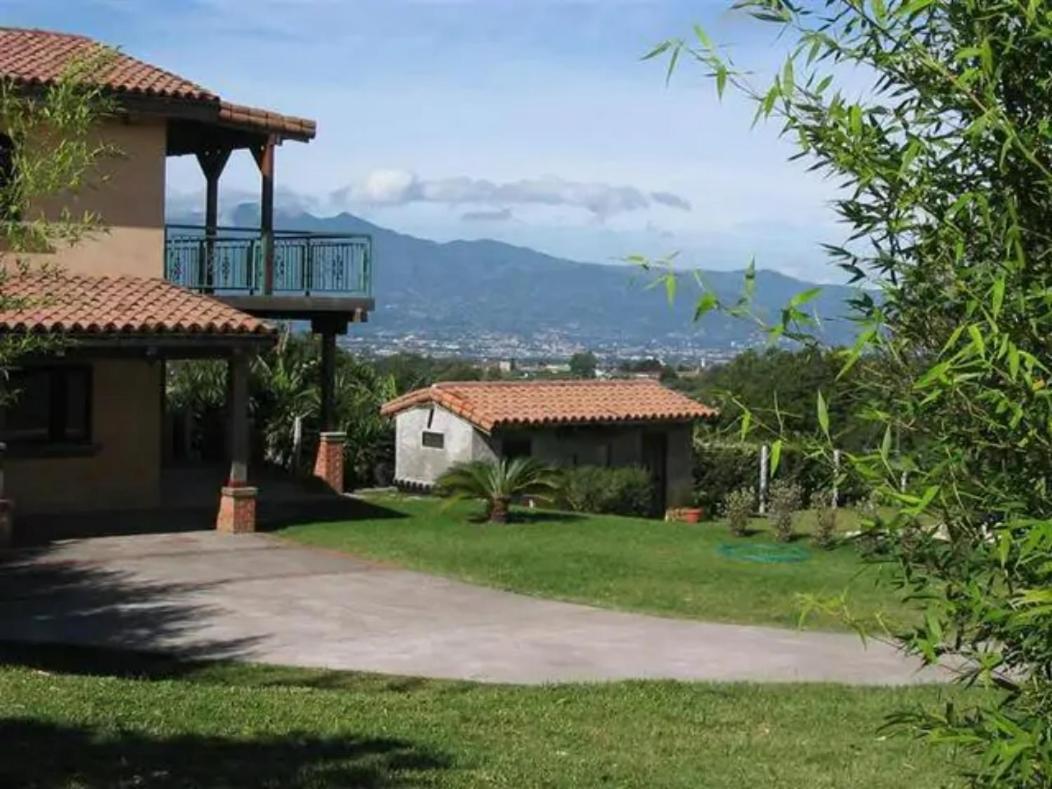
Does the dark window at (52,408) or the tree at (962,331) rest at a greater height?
the tree at (962,331)

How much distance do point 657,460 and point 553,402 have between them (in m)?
3.11

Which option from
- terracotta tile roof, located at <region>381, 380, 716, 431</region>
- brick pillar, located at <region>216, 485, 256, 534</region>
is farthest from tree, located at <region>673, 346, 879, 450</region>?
terracotta tile roof, located at <region>381, 380, 716, 431</region>

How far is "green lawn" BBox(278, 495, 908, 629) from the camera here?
14484 mm

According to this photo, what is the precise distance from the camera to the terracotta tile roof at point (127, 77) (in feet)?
61.1

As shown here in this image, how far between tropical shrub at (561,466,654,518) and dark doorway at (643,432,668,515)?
8.78 ft

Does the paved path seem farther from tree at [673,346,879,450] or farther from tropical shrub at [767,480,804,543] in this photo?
tree at [673,346,879,450]

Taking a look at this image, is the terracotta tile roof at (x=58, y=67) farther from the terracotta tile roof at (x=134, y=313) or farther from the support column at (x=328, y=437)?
the support column at (x=328, y=437)

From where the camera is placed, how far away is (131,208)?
20.0m

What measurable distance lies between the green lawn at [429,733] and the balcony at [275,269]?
11038 millimetres

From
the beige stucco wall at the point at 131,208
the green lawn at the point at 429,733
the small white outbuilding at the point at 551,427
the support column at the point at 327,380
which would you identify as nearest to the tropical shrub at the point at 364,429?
the small white outbuilding at the point at 551,427

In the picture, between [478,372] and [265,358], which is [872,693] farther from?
[478,372]

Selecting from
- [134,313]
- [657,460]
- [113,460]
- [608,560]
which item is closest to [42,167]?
[608,560]

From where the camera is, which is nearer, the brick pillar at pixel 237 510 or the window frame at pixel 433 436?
Answer: the brick pillar at pixel 237 510

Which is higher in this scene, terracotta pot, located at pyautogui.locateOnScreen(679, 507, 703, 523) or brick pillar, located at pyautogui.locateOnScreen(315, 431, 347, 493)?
brick pillar, located at pyautogui.locateOnScreen(315, 431, 347, 493)
